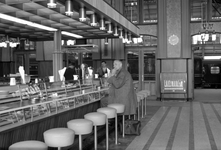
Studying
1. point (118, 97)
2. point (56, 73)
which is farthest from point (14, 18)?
point (118, 97)

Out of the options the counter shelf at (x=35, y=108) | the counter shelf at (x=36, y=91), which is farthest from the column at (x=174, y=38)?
the counter shelf at (x=36, y=91)

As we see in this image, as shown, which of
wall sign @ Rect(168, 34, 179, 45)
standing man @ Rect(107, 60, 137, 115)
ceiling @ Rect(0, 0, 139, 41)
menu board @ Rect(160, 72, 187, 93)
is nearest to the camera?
ceiling @ Rect(0, 0, 139, 41)

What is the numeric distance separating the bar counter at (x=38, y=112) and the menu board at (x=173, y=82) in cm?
797

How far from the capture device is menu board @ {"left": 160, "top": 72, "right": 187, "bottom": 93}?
1334cm

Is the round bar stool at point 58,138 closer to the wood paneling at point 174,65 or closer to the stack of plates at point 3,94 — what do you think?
the stack of plates at point 3,94

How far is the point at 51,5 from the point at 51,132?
7.55ft

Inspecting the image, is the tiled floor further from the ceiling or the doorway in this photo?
the doorway

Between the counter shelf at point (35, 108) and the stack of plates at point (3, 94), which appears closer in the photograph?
the counter shelf at point (35, 108)

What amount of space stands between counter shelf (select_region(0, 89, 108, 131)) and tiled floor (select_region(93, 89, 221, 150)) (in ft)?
3.75

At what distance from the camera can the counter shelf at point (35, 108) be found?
142 inches

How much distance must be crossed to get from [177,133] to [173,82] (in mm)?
6789

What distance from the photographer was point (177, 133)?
22.5ft

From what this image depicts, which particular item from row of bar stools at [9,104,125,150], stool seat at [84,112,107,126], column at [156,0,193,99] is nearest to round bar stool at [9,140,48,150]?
row of bar stools at [9,104,125,150]

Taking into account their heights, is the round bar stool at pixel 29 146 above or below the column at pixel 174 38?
below
